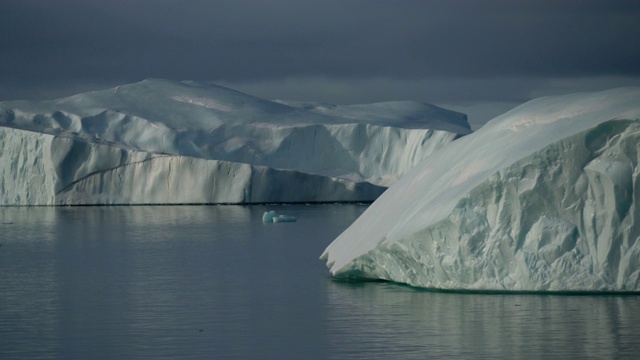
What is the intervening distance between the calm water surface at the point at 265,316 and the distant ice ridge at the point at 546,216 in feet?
0.96

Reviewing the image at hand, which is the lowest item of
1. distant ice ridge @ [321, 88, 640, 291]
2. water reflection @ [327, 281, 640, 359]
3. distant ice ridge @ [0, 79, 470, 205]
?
water reflection @ [327, 281, 640, 359]

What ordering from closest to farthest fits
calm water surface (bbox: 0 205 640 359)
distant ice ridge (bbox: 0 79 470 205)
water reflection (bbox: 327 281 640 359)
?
1. water reflection (bbox: 327 281 640 359)
2. calm water surface (bbox: 0 205 640 359)
3. distant ice ridge (bbox: 0 79 470 205)

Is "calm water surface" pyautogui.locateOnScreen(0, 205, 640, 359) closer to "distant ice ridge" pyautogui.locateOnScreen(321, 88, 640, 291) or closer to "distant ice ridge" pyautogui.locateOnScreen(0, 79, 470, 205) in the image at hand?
"distant ice ridge" pyautogui.locateOnScreen(321, 88, 640, 291)

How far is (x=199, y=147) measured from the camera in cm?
5519

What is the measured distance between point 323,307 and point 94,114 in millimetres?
42703

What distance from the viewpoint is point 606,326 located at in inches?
458

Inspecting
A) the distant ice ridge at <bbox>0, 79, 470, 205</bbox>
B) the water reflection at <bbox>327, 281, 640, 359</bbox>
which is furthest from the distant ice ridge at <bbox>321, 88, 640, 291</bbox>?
the distant ice ridge at <bbox>0, 79, 470, 205</bbox>

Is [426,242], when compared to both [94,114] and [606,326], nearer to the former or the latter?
[606,326]

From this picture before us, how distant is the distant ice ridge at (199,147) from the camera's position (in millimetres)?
45312

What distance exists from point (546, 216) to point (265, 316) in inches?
129

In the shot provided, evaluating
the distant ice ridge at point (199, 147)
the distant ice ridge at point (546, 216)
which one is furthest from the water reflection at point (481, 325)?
the distant ice ridge at point (199, 147)

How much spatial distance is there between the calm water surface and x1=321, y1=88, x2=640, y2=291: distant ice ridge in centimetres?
29

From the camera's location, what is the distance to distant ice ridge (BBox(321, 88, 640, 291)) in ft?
43.8

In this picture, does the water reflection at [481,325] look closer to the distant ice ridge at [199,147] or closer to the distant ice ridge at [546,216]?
the distant ice ridge at [546,216]
